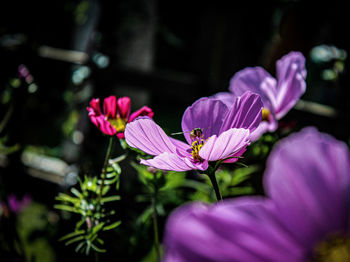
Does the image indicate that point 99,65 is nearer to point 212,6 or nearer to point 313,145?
point 212,6

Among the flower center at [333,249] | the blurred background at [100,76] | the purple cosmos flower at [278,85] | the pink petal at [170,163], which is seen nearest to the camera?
the flower center at [333,249]

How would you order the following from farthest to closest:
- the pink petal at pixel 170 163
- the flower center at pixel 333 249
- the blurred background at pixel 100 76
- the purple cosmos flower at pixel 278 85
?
1. the blurred background at pixel 100 76
2. the purple cosmos flower at pixel 278 85
3. the pink petal at pixel 170 163
4. the flower center at pixel 333 249

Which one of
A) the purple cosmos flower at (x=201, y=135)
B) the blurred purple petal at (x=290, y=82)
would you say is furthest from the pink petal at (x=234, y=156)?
the blurred purple petal at (x=290, y=82)

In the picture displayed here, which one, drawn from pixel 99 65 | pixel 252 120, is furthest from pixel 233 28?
pixel 252 120

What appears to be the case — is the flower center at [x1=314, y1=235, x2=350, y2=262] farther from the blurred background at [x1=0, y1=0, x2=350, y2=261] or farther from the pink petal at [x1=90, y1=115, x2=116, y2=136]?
the blurred background at [x1=0, y1=0, x2=350, y2=261]

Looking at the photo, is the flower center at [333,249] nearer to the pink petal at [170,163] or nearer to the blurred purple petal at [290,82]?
the pink petal at [170,163]

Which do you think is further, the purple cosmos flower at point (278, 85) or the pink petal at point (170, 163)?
the purple cosmos flower at point (278, 85)

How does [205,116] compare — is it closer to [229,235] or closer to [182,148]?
[182,148]
